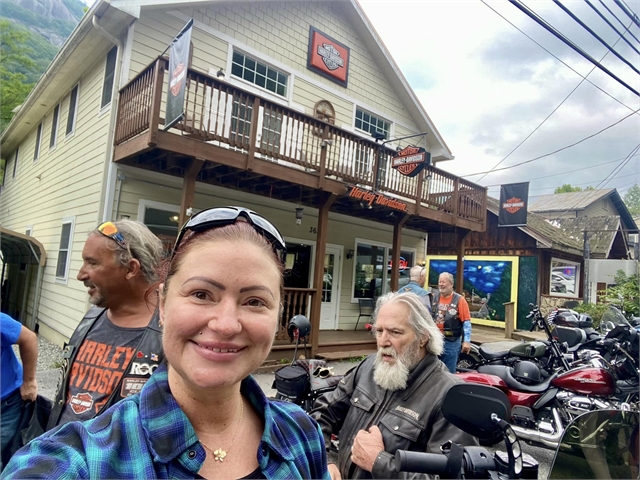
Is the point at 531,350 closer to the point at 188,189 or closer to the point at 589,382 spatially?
the point at 589,382

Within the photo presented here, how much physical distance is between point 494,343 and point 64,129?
1351 centimetres

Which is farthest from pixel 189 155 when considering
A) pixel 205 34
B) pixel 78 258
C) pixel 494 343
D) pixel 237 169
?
pixel 494 343

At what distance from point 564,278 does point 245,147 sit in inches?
630

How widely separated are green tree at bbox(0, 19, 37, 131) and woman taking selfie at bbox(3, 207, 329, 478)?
17.4 metres

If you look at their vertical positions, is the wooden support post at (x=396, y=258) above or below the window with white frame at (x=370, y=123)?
below

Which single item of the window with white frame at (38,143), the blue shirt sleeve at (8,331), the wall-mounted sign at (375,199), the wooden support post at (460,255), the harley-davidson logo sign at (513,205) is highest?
the window with white frame at (38,143)

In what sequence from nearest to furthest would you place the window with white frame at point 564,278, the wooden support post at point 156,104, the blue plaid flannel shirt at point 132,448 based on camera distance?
the blue plaid flannel shirt at point 132,448, the wooden support post at point 156,104, the window with white frame at point 564,278

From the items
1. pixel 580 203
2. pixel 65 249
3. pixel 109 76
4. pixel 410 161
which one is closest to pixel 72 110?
pixel 109 76

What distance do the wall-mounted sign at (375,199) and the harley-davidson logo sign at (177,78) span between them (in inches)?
151

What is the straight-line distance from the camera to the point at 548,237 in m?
14.2

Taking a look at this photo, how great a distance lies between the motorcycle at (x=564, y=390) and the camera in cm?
388

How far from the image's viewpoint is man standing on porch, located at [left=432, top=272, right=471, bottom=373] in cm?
560

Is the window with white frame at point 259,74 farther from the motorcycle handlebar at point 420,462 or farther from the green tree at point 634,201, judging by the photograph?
the green tree at point 634,201

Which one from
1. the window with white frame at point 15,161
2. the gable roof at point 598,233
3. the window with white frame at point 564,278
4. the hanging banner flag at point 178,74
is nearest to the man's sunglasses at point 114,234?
the hanging banner flag at point 178,74
